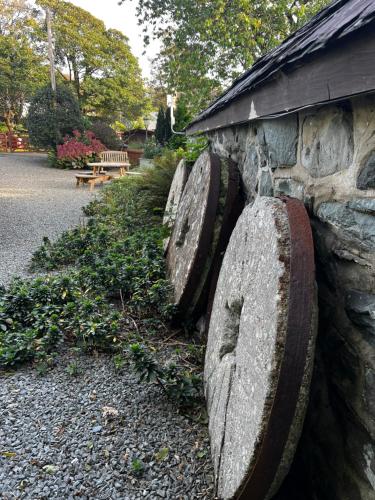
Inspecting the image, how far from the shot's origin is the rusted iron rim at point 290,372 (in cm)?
102

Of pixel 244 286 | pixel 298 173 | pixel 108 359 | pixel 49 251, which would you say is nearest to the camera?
pixel 244 286

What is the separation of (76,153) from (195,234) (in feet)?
45.8

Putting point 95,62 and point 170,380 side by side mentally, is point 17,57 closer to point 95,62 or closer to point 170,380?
point 95,62

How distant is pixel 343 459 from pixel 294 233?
2.60ft

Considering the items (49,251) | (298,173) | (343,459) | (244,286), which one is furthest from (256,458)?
(49,251)

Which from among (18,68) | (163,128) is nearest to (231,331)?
(163,128)

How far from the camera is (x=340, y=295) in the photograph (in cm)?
128

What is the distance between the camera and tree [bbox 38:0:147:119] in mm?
21562

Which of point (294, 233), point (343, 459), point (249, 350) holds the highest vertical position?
point (294, 233)

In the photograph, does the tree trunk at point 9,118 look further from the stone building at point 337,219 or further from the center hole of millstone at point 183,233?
the stone building at point 337,219

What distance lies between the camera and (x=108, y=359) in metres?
2.37

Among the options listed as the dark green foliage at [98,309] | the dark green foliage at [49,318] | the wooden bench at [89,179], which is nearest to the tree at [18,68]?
the wooden bench at [89,179]

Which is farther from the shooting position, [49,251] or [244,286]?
[49,251]

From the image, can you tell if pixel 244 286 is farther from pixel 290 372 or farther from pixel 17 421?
pixel 17 421
